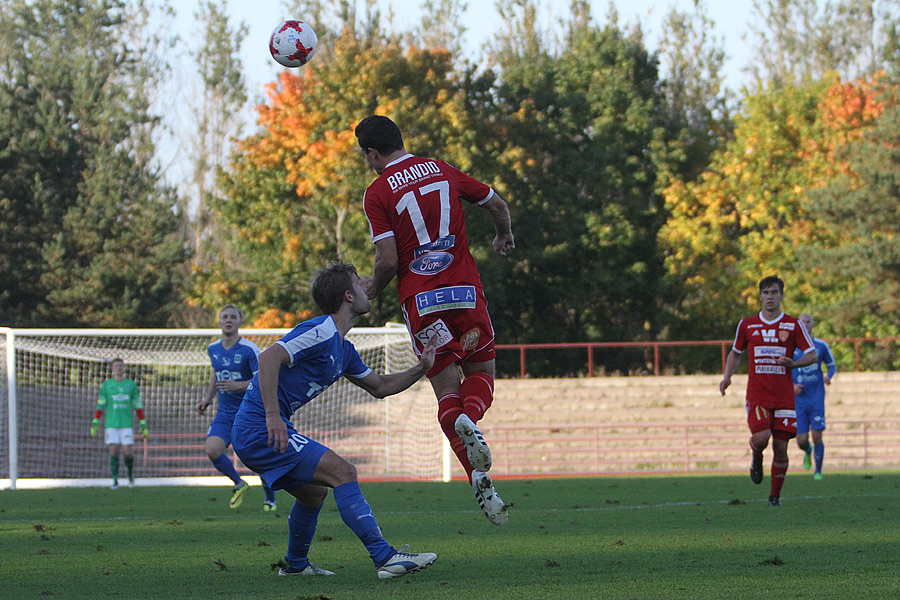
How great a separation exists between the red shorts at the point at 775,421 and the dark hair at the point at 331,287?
6110 millimetres

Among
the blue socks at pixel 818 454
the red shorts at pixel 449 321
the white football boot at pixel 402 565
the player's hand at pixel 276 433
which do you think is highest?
the red shorts at pixel 449 321

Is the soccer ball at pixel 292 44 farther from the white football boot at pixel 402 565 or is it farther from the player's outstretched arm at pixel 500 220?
the white football boot at pixel 402 565

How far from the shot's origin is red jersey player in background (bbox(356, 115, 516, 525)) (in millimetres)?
6102

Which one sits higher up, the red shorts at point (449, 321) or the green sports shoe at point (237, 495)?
the red shorts at point (449, 321)

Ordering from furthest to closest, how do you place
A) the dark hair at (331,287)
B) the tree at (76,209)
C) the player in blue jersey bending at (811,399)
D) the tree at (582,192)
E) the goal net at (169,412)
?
the tree at (582,192), the tree at (76,209), the goal net at (169,412), the player in blue jersey bending at (811,399), the dark hair at (331,287)

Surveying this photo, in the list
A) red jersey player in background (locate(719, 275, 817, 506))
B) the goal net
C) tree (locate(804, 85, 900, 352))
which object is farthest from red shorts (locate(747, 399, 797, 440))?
tree (locate(804, 85, 900, 352))

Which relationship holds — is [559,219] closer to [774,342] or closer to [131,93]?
[131,93]

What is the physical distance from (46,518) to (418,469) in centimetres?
1148

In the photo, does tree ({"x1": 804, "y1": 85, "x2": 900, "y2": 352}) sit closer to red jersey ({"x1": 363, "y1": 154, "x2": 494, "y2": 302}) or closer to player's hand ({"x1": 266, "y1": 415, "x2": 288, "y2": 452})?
red jersey ({"x1": 363, "y1": 154, "x2": 494, "y2": 302})

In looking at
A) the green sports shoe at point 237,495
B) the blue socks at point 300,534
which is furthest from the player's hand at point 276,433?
the green sports shoe at point 237,495

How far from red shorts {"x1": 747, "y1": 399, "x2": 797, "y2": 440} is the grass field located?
0.71 metres

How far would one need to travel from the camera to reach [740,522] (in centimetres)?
876

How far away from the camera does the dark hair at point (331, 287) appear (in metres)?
5.83

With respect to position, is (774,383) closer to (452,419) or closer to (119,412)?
(452,419)
